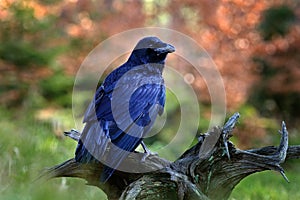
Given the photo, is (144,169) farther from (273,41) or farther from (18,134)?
(273,41)

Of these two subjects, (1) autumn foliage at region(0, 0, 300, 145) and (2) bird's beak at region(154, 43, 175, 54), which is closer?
(2) bird's beak at region(154, 43, 175, 54)

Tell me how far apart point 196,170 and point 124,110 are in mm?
592

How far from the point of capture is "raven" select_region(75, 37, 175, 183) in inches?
128

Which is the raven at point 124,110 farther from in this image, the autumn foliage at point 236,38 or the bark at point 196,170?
the autumn foliage at point 236,38

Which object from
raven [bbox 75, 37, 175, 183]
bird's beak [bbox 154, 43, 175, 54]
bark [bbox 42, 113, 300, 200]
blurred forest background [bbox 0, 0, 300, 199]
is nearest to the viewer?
raven [bbox 75, 37, 175, 183]

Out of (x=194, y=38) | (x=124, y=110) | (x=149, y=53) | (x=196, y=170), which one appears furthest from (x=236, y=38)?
(x=124, y=110)

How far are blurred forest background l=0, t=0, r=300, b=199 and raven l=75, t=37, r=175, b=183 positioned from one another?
331cm

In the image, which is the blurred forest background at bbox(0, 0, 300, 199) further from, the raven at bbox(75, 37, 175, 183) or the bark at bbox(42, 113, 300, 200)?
the raven at bbox(75, 37, 175, 183)

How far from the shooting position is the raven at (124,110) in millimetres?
3256

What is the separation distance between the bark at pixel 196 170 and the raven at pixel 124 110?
0.61 feet

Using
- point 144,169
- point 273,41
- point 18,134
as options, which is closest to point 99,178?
point 144,169

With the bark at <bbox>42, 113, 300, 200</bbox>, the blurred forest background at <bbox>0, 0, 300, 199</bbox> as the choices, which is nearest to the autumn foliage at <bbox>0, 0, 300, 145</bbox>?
the blurred forest background at <bbox>0, 0, 300, 199</bbox>

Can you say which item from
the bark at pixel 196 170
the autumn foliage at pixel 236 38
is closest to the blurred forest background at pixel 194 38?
the autumn foliage at pixel 236 38

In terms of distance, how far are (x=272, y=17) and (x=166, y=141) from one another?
14.7 feet
